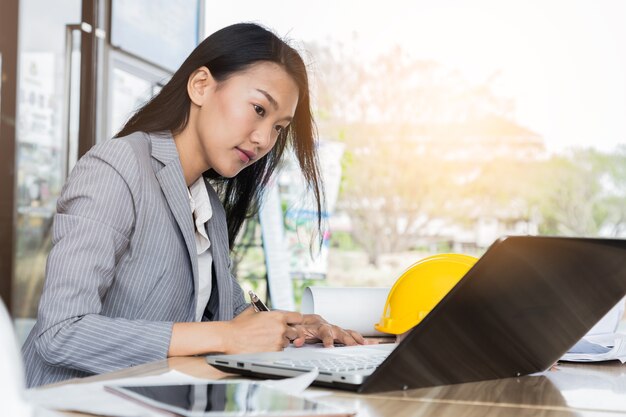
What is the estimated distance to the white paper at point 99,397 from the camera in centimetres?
57

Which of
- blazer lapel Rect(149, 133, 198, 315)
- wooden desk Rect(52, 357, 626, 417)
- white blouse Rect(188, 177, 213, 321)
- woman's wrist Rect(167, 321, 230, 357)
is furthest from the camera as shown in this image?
white blouse Rect(188, 177, 213, 321)

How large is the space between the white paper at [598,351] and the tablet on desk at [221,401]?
0.61 m

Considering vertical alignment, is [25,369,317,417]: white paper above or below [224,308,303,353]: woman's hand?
above

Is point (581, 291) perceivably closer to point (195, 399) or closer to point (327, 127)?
point (195, 399)

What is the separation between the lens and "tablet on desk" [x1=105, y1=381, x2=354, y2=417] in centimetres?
54

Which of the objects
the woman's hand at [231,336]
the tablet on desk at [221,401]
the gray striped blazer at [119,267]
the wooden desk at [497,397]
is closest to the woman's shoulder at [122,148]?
the gray striped blazer at [119,267]

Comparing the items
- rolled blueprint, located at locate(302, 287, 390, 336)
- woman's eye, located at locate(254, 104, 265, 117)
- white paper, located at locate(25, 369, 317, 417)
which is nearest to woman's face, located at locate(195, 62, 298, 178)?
Result: woman's eye, located at locate(254, 104, 265, 117)

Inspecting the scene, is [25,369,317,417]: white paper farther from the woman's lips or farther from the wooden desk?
the woman's lips

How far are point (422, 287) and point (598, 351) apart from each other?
0.27 m

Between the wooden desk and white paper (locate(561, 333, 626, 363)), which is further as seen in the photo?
white paper (locate(561, 333, 626, 363))

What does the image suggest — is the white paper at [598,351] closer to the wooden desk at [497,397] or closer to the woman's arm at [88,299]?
the wooden desk at [497,397]

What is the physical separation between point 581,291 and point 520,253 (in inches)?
6.9

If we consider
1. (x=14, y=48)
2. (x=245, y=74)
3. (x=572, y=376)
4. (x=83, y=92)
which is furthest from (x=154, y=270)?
(x=83, y=92)

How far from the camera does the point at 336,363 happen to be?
0.82 metres
